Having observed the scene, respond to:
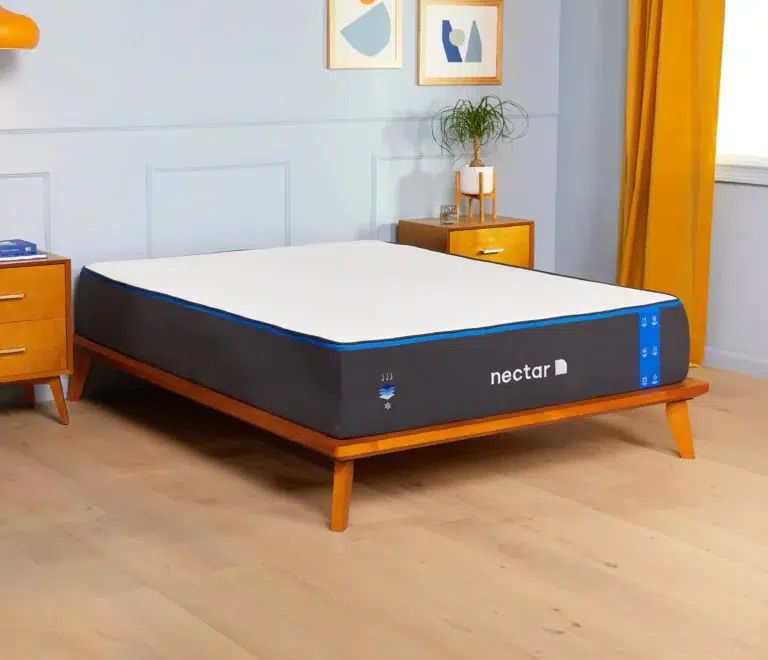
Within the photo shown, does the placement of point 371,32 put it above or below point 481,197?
above

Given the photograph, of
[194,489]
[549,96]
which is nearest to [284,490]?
[194,489]

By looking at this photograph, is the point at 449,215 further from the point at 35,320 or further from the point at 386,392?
the point at 386,392

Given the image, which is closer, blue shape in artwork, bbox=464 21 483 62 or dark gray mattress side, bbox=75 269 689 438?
dark gray mattress side, bbox=75 269 689 438

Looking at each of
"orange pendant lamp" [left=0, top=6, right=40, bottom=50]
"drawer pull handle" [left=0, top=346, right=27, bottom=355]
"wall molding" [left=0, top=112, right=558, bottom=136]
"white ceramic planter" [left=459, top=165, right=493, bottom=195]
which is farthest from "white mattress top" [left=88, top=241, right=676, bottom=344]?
"orange pendant lamp" [left=0, top=6, right=40, bottom=50]

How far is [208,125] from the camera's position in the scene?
4801 mm

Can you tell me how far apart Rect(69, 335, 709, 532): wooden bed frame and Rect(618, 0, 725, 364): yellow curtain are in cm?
137

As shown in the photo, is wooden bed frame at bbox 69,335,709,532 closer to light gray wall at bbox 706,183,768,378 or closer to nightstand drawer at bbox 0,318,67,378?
nightstand drawer at bbox 0,318,67,378

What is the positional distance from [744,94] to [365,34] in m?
1.50

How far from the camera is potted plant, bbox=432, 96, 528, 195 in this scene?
17.4 feet

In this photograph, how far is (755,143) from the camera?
5.07 metres

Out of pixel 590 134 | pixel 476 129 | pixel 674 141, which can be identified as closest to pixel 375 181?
pixel 476 129

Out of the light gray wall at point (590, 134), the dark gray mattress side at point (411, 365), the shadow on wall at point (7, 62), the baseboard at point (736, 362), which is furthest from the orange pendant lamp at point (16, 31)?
the baseboard at point (736, 362)

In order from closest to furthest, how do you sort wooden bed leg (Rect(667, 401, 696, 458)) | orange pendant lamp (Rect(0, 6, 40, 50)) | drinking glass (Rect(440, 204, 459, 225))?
wooden bed leg (Rect(667, 401, 696, 458)), orange pendant lamp (Rect(0, 6, 40, 50)), drinking glass (Rect(440, 204, 459, 225))

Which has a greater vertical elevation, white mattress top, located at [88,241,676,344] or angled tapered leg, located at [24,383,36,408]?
white mattress top, located at [88,241,676,344]
